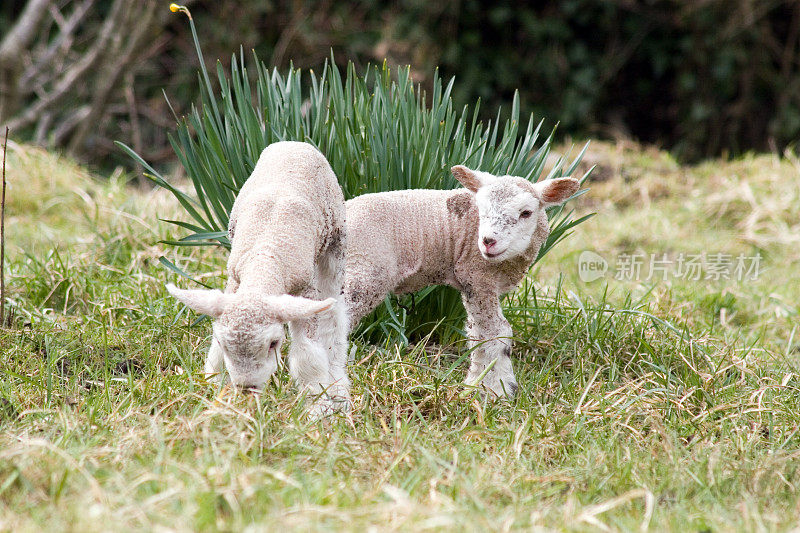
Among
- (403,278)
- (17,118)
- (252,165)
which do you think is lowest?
(17,118)

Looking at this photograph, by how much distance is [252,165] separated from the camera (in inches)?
122

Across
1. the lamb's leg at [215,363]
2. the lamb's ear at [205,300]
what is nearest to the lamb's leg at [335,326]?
the lamb's leg at [215,363]

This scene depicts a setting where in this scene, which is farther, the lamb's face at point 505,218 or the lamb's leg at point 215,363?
the lamb's face at point 505,218

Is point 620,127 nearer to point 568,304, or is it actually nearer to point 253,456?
point 568,304

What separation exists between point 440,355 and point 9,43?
4556 millimetres

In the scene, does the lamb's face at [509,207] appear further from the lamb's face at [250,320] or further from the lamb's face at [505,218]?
the lamb's face at [250,320]

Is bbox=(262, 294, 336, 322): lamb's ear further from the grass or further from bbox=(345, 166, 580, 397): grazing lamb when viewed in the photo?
bbox=(345, 166, 580, 397): grazing lamb

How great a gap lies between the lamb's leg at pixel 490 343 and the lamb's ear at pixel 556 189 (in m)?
0.35

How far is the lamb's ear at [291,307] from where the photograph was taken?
2098 millimetres

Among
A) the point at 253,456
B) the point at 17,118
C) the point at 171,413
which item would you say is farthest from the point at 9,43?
the point at 253,456

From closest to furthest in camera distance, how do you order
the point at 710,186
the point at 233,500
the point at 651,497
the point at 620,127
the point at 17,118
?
the point at 233,500, the point at 651,497, the point at 710,186, the point at 17,118, the point at 620,127

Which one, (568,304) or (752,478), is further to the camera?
(568,304)

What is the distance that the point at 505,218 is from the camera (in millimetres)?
2584

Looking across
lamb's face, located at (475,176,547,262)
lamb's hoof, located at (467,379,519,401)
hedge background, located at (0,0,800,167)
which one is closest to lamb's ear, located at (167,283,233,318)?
lamb's face, located at (475,176,547,262)
